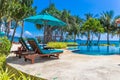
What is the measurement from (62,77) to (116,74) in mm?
1784

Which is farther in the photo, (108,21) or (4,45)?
(108,21)

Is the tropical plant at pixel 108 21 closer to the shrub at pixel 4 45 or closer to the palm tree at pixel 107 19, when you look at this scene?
the palm tree at pixel 107 19

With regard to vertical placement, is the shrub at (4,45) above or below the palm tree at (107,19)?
below

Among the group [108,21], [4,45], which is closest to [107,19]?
[108,21]

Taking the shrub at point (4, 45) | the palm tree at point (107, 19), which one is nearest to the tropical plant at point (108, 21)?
the palm tree at point (107, 19)

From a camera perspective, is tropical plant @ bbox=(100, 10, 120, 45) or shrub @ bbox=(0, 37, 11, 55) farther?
tropical plant @ bbox=(100, 10, 120, 45)

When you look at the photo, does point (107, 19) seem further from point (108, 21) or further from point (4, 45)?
point (4, 45)

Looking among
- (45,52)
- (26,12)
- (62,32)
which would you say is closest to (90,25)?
(62,32)

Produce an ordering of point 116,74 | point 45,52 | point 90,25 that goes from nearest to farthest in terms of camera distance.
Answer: point 116,74 → point 45,52 → point 90,25

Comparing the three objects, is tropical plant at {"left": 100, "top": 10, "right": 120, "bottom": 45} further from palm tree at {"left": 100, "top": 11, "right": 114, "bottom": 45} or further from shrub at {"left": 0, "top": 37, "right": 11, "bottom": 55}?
shrub at {"left": 0, "top": 37, "right": 11, "bottom": 55}

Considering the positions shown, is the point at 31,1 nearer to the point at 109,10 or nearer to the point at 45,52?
the point at 109,10

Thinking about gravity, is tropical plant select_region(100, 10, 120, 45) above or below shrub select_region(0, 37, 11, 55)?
above

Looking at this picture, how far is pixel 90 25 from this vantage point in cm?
3494

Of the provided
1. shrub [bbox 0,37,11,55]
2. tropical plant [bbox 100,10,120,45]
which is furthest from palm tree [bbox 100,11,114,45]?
shrub [bbox 0,37,11,55]
